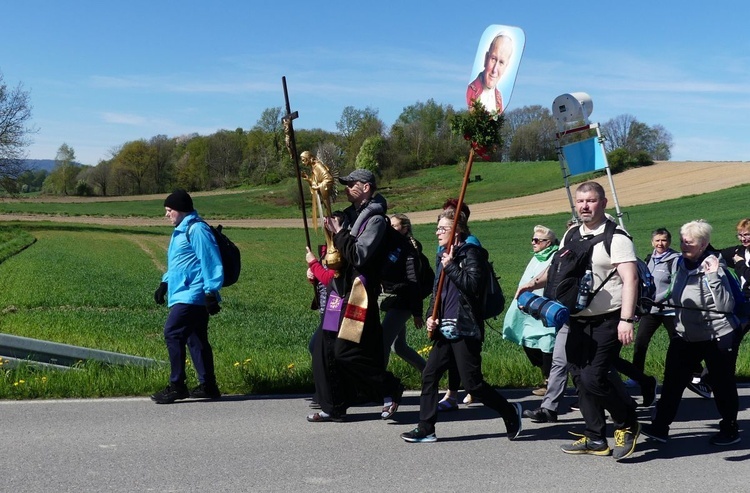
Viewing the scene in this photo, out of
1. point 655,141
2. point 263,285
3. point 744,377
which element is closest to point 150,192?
point 655,141

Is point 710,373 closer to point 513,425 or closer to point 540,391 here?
point 513,425

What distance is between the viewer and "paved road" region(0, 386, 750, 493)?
4.80 meters

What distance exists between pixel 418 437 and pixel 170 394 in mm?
2186

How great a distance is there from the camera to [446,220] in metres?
6.02

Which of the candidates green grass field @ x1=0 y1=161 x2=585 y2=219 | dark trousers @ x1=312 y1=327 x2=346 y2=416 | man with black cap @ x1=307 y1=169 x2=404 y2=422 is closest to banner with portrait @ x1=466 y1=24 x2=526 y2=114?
man with black cap @ x1=307 y1=169 x2=404 y2=422

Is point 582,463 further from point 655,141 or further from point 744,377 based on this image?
point 655,141

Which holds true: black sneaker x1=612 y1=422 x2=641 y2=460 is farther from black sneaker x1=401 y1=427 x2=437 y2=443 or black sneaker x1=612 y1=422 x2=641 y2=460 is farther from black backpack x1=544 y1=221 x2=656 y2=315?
black sneaker x1=401 y1=427 x2=437 y2=443

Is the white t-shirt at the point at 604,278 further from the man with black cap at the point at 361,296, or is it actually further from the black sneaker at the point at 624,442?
the man with black cap at the point at 361,296

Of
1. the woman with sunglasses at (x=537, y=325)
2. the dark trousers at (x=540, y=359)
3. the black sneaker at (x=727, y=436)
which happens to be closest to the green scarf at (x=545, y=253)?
the woman with sunglasses at (x=537, y=325)

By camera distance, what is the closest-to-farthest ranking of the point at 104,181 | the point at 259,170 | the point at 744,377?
the point at 744,377, the point at 259,170, the point at 104,181

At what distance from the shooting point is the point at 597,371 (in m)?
5.44

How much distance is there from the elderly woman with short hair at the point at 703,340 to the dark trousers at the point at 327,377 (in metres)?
2.28

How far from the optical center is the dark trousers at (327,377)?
249 inches

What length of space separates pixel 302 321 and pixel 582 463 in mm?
8928
